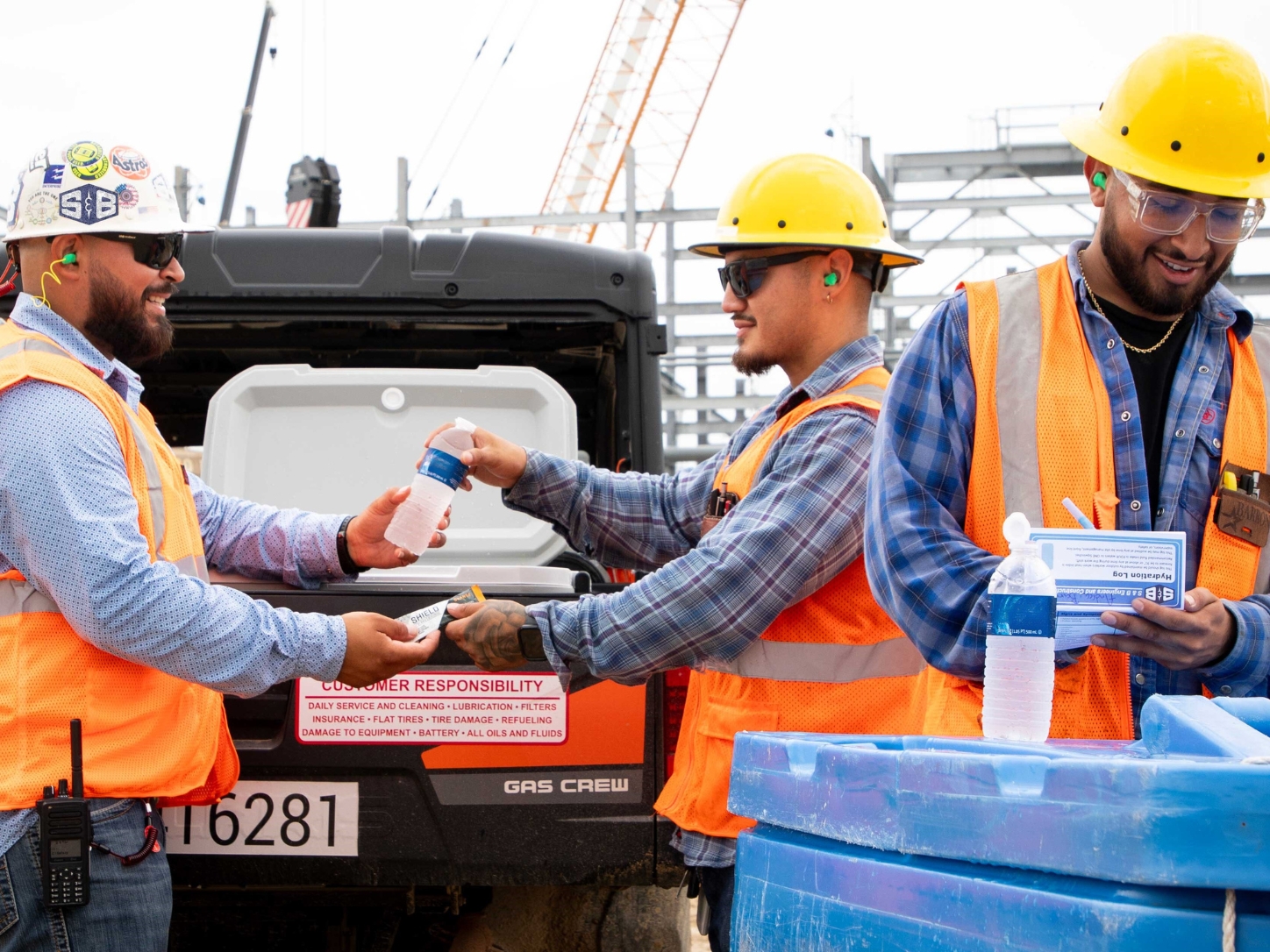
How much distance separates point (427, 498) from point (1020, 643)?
66.8 inches

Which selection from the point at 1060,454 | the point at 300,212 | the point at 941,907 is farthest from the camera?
the point at 300,212

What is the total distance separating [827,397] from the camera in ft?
10.0

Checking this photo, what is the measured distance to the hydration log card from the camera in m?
2.18

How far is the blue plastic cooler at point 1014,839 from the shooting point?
1441 mm

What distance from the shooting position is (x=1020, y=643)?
213 cm

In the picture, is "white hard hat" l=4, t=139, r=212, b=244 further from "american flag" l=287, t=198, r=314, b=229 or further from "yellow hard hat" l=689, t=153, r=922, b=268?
"american flag" l=287, t=198, r=314, b=229

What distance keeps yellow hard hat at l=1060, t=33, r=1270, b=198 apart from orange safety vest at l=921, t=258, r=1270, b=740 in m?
0.28

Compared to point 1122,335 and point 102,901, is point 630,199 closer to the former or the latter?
point 1122,335

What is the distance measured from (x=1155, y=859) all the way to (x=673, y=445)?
1102cm

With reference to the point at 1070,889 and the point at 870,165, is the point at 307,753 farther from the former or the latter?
the point at 870,165

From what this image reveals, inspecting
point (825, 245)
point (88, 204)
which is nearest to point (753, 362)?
point (825, 245)

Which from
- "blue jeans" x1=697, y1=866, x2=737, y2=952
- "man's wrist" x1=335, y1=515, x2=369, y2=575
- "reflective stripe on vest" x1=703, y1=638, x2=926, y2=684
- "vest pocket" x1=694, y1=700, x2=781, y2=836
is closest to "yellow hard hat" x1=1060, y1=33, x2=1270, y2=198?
"reflective stripe on vest" x1=703, y1=638, x2=926, y2=684

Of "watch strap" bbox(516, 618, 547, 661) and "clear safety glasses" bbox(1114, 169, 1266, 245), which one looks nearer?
"clear safety glasses" bbox(1114, 169, 1266, 245)

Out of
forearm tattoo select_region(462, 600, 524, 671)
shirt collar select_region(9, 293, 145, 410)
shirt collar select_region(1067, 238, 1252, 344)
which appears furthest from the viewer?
forearm tattoo select_region(462, 600, 524, 671)
